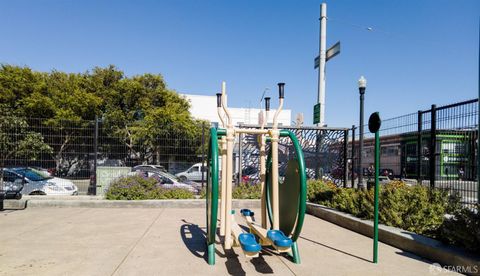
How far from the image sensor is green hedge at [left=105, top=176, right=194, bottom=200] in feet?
34.4

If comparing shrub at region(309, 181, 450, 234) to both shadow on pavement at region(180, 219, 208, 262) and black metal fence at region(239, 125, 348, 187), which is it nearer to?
shadow on pavement at region(180, 219, 208, 262)

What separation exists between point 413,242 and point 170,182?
9.00 m

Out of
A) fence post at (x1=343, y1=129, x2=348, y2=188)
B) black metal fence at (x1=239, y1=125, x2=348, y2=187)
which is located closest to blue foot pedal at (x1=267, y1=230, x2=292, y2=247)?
black metal fence at (x1=239, y1=125, x2=348, y2=187)

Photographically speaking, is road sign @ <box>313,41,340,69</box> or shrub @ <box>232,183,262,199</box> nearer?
shrub @ <box>232,183,262,199</box>

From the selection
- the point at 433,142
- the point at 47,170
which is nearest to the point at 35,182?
the point at 47,170

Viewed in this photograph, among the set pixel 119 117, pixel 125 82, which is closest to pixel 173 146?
pixel 119 117

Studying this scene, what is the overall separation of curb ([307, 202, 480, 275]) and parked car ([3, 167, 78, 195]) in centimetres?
943

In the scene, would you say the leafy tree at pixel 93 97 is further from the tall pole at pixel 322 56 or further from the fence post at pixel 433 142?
the fence post at pixel 433 142

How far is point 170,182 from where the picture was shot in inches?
494

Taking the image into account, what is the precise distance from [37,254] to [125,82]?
24.4 metres

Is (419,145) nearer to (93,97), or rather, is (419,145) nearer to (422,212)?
(422,212)

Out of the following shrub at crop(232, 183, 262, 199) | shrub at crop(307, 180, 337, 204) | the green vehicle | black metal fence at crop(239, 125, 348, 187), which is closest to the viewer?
the green vehicle

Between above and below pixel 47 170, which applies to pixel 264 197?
above

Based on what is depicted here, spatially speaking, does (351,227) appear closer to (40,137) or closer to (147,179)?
(147,179)
